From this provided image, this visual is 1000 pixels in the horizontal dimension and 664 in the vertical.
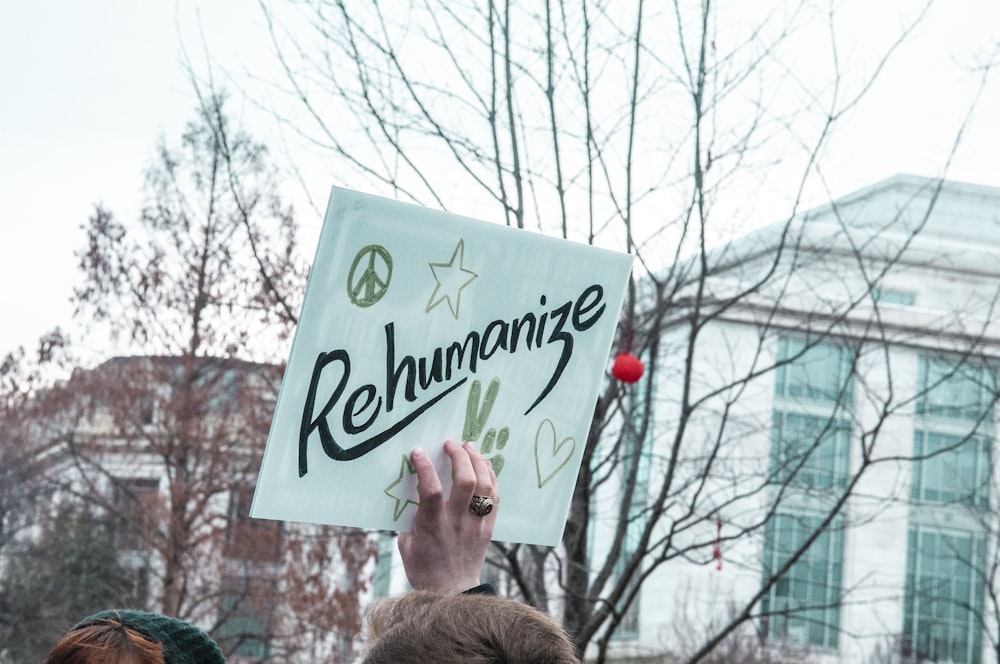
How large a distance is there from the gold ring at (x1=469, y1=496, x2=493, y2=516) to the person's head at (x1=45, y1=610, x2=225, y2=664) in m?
0.66

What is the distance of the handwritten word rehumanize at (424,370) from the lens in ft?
7.66

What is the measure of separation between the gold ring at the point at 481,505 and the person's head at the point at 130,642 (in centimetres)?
66

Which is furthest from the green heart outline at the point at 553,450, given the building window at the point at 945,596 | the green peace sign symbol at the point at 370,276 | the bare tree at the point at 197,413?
the building window at the point at 945,596

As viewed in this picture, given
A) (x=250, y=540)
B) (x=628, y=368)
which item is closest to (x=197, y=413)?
(x=250, y=540)

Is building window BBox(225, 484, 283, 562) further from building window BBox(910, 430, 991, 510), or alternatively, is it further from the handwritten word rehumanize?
building window BBox(910, 430, 991, 510)

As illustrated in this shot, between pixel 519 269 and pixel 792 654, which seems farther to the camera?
pixel 792 654

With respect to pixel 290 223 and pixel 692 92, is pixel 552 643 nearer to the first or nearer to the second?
pixel 692 92

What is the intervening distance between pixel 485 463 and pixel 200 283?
62.9 feet

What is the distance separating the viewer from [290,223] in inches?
791

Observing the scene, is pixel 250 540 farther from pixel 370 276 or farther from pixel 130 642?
pixel 370 276

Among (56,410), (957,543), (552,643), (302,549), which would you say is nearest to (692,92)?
(552,643)

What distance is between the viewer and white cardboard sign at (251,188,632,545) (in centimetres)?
230

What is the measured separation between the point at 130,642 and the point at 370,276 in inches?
30.2

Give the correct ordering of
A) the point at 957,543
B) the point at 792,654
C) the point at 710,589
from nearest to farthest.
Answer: the point at 792,654 < the point at 710,589 < the point at 957,543
